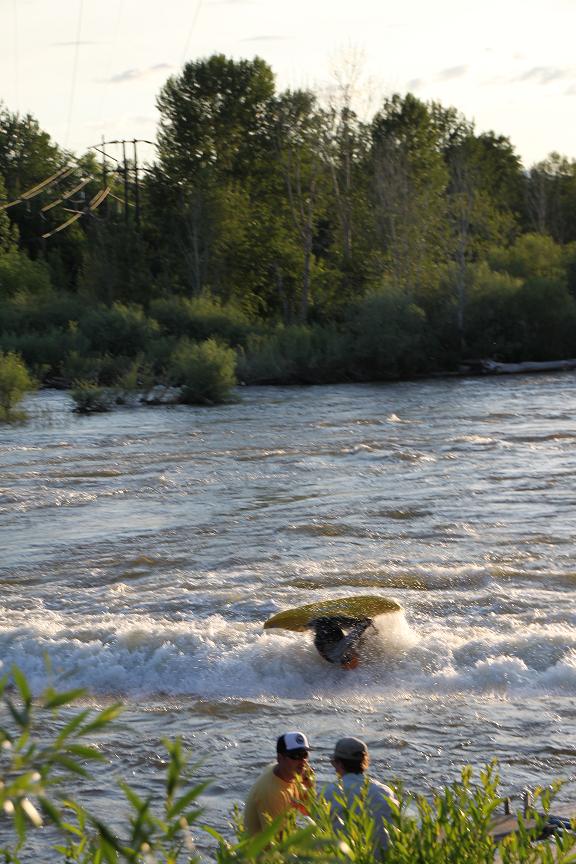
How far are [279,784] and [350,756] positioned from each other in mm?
421

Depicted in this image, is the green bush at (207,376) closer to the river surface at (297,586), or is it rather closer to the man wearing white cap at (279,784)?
the river surface at (297,586)

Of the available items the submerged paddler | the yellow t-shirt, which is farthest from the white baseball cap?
the submerged paddler

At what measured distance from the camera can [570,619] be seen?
45.1 ft

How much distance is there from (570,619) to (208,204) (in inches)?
2117

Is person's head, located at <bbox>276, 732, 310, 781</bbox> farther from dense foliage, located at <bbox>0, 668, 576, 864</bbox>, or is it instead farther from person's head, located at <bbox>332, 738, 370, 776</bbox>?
dense foliage, located at <bbox>0, 668, 576, 864</bbox>

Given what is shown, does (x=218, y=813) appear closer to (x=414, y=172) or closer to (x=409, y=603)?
(x=409, y=603)

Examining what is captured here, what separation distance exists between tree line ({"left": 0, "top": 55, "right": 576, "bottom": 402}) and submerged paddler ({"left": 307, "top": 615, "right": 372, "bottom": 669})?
29.6 metres

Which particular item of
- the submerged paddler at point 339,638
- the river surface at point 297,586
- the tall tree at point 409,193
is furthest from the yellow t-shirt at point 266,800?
the tall tree at point 409,193

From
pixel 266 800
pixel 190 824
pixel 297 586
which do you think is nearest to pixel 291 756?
pixel 266 800

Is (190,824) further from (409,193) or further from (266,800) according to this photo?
(409,193)

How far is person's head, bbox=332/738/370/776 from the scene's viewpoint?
700 cm

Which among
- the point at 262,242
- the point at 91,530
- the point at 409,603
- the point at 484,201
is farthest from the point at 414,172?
the point at 409,603

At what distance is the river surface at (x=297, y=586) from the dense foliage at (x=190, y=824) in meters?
0.24

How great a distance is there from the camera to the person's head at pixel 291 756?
6.99m
